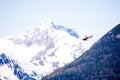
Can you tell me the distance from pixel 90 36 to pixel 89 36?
0.74 ft

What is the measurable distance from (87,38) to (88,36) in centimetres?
51

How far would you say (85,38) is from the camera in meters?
69.8

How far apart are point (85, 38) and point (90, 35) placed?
1.35 meters

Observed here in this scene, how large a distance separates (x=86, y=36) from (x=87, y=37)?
317 millimetres

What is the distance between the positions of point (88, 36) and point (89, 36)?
1.00 feet

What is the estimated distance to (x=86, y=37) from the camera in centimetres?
7012

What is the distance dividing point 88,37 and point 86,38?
65cm

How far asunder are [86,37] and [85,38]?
46 centimetres

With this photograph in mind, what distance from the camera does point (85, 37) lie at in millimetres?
70125

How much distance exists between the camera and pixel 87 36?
70250mm

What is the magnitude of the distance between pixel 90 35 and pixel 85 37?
3.91 ft

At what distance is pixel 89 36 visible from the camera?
2771 inches

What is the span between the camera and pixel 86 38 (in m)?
70.0
